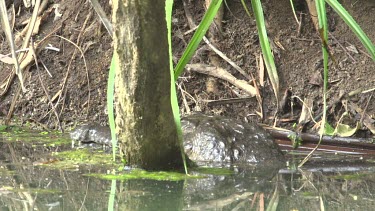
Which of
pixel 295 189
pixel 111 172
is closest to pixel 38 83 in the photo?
pixel 111 172

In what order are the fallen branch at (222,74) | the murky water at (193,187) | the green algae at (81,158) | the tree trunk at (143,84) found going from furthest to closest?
1. the fallen branch at (222,74)
2. the green algae at (81,158)
3. the tree trunk at (143,84)
4. the murky water at (193,187)

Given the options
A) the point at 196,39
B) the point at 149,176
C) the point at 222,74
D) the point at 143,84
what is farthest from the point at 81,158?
the point at 222,74

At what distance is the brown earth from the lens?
14.0ft

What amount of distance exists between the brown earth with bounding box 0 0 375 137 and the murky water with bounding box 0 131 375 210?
863 millimetres

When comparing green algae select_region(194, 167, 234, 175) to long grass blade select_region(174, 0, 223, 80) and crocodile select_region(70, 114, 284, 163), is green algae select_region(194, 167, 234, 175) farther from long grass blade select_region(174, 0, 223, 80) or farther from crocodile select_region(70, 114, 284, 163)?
long grass blade select_region(174, 0, 223, 80)

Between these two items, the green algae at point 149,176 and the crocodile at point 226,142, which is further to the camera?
the crocodile at point 226,142

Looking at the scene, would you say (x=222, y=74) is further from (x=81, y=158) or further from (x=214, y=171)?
(x=214, y=171)

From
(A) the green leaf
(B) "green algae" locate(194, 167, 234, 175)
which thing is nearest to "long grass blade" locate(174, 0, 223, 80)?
(B) "green algae" locate(194, 167, 234, 175)

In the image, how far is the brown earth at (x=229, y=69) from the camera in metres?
4.27

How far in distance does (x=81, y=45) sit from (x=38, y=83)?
44cm

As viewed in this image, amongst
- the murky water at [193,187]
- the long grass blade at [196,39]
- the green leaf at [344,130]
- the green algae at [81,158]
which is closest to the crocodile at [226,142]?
the murky water at [193,187]

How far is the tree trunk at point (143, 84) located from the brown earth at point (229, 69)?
1575 mm

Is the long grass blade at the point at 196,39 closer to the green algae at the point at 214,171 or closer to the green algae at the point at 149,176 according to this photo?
the green algae at the point at 149,176

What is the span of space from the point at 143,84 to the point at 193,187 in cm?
45
